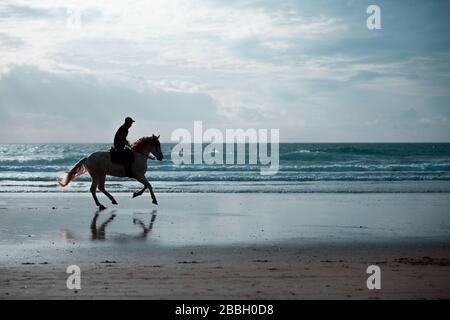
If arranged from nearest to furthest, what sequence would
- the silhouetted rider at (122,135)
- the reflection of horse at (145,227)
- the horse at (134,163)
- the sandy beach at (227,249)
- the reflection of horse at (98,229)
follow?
the sandy beach at (227,249)
the reflection of horse at (98,229)
the reflection of horse at (145,227)
the silhouetted rider at (122,135)
the horse at (134,163)

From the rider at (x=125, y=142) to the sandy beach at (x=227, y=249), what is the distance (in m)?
1.08

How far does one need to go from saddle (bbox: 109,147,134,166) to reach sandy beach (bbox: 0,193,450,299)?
1.15 m

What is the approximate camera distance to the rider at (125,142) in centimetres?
A: 1570

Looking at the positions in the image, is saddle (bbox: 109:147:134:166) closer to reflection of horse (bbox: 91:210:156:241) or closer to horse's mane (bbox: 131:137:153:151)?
horse's mane (bbox: 131:137:153:151)

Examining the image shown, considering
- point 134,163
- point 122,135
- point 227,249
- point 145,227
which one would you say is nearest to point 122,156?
point 134,163

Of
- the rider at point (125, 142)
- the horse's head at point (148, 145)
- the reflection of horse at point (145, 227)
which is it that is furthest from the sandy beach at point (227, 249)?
the horse's head at point (148, 145)

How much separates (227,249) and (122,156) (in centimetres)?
728

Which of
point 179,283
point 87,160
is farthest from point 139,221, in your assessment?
point 179,283

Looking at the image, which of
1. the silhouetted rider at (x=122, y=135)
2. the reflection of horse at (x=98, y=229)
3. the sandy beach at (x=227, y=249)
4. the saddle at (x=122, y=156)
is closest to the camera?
the sandy beach at (x=227, y=249)

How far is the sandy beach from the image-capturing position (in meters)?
6.66

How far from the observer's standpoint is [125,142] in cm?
1611

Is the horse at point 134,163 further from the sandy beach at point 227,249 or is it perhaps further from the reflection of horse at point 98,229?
the reflection of horse at point 98,229

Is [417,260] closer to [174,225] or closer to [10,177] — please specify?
[174,225]
